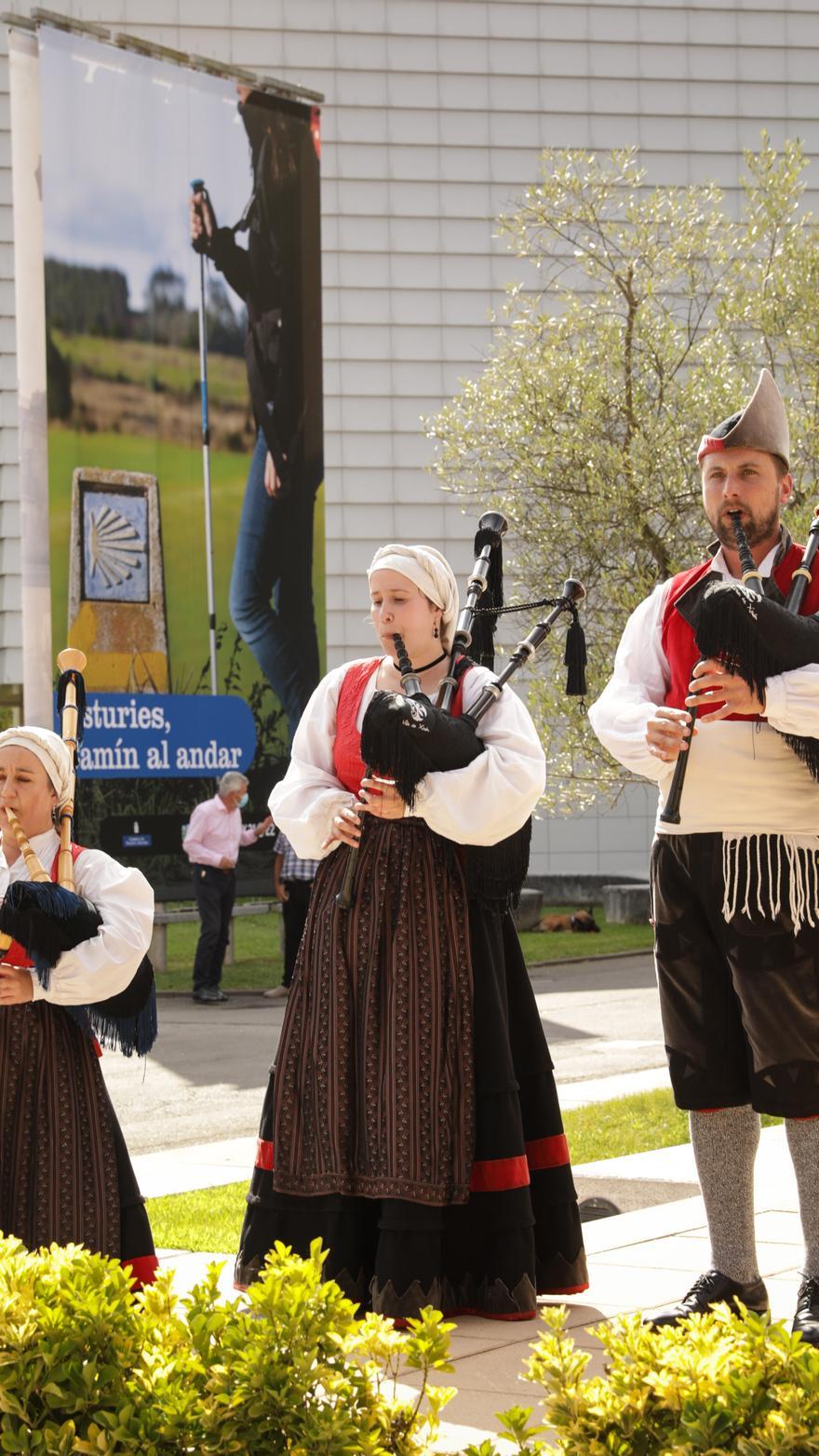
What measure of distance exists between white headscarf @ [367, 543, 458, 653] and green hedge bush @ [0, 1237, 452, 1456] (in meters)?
2.37

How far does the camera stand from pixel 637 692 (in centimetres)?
445

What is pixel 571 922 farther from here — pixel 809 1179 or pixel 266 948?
pixel 809 1179

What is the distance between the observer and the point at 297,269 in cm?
1434

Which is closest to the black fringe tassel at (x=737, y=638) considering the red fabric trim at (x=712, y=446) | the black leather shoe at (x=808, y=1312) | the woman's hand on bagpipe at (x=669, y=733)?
the woman's hand on bagpipe at (x=669, y=733)

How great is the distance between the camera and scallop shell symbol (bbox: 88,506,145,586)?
13.6 metres

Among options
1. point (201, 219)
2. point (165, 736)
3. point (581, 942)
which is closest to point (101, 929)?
point (165, 736)

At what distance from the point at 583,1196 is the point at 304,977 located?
2327 mm

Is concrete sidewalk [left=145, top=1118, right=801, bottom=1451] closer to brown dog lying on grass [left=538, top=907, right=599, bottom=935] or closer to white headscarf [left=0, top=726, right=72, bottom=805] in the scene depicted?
white headscarf [left=0, top=726, right=72, bottom=805]

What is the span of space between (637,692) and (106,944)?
1.36 meters

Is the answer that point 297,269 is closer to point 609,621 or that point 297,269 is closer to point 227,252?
point 227,252

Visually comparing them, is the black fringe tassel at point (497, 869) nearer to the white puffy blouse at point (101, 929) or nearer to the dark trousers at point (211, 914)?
the white puffy blouse at point (101, 929)

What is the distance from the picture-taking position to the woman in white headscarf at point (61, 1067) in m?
4.21

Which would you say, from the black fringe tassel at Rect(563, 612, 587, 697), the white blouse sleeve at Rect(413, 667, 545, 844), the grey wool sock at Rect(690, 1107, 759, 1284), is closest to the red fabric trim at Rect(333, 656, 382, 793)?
the white blouse sleeve at Rect(413, 667, 545, 844)

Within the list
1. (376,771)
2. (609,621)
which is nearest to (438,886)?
(376,771)
